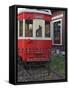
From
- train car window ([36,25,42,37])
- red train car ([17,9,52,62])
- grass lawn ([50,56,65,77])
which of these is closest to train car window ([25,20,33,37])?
red train car ([17,9,52,62])

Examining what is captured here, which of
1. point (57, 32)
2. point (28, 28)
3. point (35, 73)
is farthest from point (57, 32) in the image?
point (35, 73)

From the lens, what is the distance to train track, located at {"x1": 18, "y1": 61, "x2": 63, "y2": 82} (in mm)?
4746

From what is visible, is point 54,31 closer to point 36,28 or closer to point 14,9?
point 36,28

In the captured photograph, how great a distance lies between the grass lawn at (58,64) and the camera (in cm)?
500

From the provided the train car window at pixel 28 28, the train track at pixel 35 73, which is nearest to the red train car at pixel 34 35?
the train car window at pixel 28 28

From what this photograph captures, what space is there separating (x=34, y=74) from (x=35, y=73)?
0.02 meters

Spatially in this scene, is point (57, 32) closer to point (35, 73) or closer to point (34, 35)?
point (34, 35)

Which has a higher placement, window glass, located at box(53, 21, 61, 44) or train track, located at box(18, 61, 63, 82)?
window glass, located at box(53, 21, 61, 44)

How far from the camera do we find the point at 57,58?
5035 mm

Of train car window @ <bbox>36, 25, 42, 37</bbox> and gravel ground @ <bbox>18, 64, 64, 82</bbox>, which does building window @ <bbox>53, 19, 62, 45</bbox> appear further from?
gravel ground @ <bbox>18, 64, 64, 82</bbox>

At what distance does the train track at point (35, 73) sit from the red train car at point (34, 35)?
11 cm

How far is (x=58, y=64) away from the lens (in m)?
5.03

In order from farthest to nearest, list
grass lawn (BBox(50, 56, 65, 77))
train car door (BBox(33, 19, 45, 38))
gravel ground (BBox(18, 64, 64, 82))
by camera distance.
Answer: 1. grass lawn (BBox(50, 56, 65, 77))
2. train car door (BBox(33, 19, 45, 38))
3. gravel ground (BBox(18, 64, 64, 82))

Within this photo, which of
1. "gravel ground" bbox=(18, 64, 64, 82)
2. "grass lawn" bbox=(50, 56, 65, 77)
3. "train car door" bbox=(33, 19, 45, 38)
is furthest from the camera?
"grass lawn" bbox=(50, 56, 65, 77)
